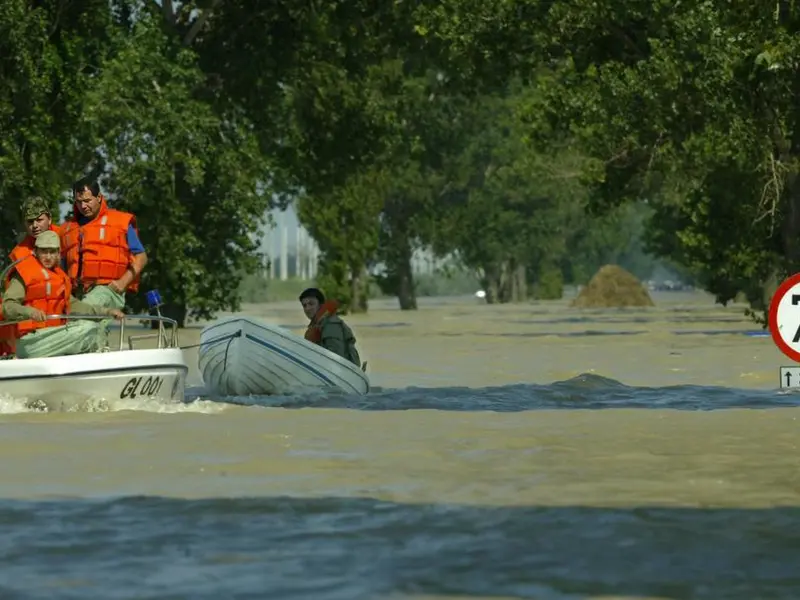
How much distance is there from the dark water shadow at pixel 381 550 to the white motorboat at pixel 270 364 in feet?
39.3

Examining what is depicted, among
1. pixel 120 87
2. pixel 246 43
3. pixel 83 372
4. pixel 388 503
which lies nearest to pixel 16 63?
pixel 120 87

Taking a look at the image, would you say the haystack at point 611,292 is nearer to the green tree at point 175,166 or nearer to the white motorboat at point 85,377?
the green tree at point 175,166

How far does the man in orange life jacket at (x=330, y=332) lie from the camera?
88.9 feet

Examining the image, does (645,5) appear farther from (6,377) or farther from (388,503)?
(388,503)

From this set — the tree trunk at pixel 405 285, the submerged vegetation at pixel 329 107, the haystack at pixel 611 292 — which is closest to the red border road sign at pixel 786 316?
the submerged vegetation at pixel 329 107

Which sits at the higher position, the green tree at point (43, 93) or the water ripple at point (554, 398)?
the green tree at point (43, 93)

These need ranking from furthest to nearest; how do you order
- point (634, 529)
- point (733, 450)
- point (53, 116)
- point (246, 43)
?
1. point (246, 43)
2. point (53, 116)
3. point (733, 450)
4. point (634, 529)

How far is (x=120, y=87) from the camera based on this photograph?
46156 millimetres

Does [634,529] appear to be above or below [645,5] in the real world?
below

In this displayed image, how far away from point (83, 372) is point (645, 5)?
2563 cm

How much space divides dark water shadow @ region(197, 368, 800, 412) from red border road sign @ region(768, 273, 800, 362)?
11.1ft

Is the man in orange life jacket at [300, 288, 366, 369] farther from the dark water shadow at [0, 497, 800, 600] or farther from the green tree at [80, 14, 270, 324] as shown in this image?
the green tree at [80, 14, 270, 324]

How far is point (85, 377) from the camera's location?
22.4m

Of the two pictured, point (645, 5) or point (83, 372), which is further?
point (645, 5)
